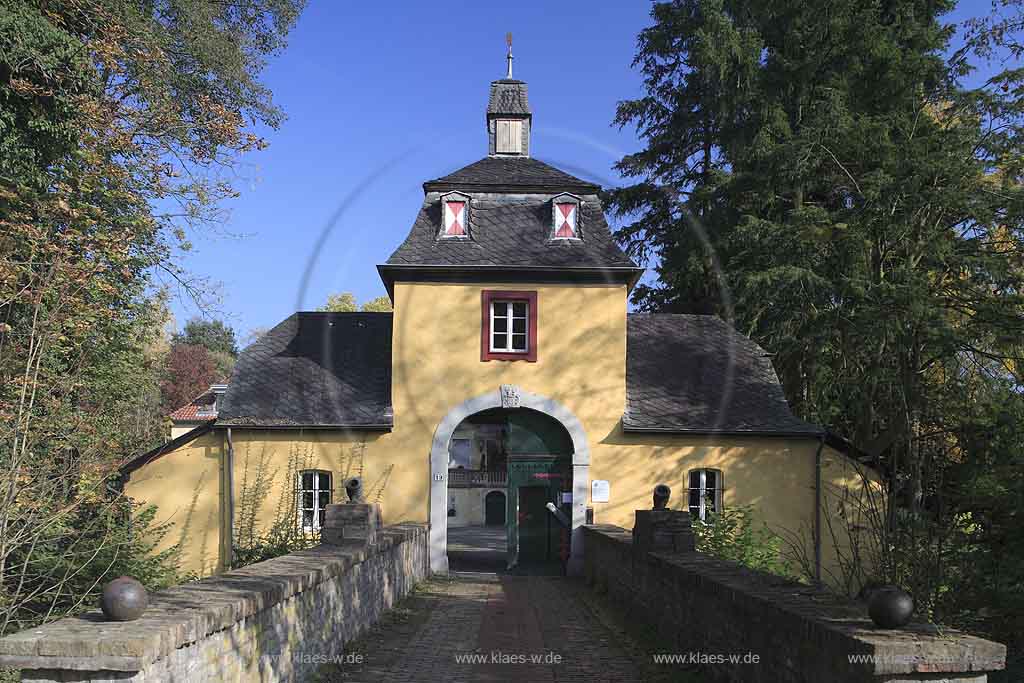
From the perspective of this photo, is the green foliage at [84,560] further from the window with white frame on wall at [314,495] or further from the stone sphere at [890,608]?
the stone sphere at [890,608]

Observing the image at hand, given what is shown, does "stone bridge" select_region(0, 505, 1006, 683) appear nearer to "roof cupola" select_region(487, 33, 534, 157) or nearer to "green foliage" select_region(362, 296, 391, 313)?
"roof cupola" select_region(487, 33, 534, 157)

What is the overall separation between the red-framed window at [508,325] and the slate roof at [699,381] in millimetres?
2456

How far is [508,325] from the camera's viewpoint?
62.0ft

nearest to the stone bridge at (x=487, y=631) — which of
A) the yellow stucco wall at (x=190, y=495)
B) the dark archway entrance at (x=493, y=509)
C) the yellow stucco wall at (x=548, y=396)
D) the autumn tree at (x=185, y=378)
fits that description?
the yellow stucco wall at (x=548, y=396)

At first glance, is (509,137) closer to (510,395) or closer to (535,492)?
(510,395)

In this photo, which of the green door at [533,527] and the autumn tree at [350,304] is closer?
the green door at [533,527]

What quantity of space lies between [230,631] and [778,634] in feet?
11.6

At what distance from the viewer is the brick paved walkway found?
873 centimetres

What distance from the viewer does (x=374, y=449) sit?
18625 millimetres

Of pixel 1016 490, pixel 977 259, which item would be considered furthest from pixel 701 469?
pixel 1016 490

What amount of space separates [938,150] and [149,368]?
55.9ft

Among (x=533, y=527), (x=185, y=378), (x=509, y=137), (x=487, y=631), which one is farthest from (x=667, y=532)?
(x=185, y=378)

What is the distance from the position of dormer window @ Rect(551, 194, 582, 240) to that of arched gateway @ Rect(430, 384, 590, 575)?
3.43 m

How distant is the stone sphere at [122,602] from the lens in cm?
478
